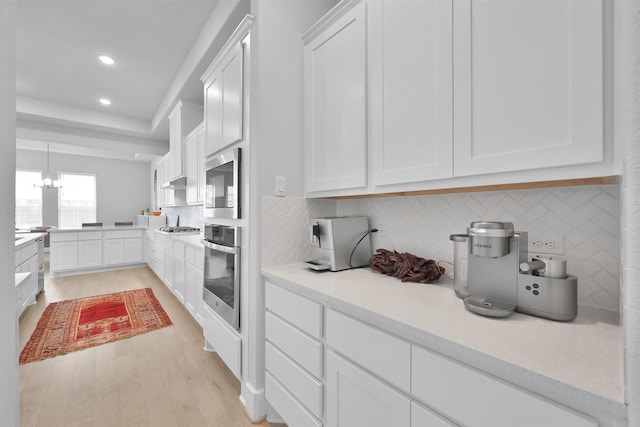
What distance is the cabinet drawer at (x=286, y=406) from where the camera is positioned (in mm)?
1259

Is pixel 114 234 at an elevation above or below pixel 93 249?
above

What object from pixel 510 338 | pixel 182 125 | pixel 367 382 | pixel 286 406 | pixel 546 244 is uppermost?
pixel 182 125

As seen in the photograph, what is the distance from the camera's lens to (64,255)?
494cm

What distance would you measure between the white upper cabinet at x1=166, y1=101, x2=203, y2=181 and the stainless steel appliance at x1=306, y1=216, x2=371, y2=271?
10.5ft

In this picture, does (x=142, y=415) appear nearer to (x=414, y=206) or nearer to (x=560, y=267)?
(x=414, y=206)

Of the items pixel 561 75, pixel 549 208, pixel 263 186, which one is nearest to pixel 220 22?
pixel 263 186

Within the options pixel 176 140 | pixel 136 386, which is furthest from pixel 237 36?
pixel 176 140

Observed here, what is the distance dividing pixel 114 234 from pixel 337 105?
602 cm

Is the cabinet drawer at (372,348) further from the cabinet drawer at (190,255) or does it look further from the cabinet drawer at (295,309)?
the cabinet drawer at (190,255)

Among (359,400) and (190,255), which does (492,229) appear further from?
(190,255)

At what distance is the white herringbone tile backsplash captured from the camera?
928 mm

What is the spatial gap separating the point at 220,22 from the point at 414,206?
2352mm

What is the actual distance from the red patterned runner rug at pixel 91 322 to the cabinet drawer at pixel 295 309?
2.04 metres

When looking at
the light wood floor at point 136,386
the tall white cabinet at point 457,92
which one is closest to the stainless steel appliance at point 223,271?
the light wood floor at point 136,386
